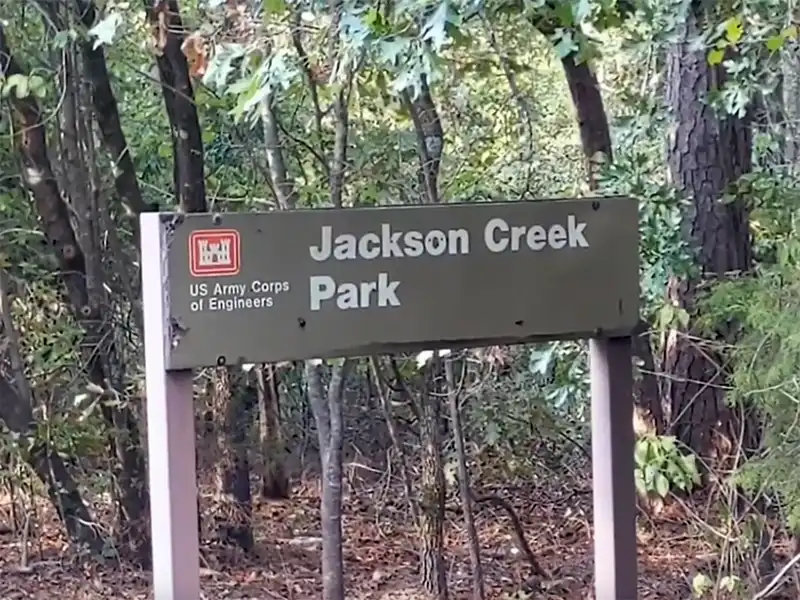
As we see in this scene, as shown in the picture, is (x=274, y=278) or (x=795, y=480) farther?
(x=795, y=480)

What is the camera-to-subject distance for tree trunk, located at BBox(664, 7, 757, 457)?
18.2 ft

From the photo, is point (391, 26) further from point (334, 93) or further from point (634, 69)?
point (634, 69)

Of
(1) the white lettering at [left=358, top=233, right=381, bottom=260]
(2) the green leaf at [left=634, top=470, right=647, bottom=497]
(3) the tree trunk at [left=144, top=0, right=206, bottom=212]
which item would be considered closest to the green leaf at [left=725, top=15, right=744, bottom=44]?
(1) the white lettering at [left=358, top=233, right=381, bottom=260]

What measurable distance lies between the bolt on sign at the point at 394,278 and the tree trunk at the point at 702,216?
2.76 meters

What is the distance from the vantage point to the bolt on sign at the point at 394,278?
2428mm

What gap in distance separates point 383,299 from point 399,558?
352 cm

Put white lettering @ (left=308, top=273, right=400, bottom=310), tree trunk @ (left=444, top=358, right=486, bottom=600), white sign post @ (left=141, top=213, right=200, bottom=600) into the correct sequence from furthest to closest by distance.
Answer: tree trunk @ (left=444, top=358, right=486, bottom=600) → white lettering @ (left=308, top=273, right=400, bottom=310) → white sign post @ (left=141, top=213, right=200, bottom=600)

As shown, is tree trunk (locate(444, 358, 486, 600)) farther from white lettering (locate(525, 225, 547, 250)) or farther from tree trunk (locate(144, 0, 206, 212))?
white lettering (locate(525, 225, 547, 250))

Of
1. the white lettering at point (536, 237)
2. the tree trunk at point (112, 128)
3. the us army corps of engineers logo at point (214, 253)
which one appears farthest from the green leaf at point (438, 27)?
the tree trunk at point (112, 128)

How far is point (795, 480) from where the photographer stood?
3730 mm

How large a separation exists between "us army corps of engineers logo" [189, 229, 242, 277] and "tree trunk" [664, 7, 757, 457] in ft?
11.0

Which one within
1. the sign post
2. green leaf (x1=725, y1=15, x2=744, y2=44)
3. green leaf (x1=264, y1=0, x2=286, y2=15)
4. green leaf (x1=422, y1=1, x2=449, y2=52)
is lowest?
the sign post

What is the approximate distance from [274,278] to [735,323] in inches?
109

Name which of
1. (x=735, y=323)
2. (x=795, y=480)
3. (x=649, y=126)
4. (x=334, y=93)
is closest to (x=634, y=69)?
(x=649, y=126)
